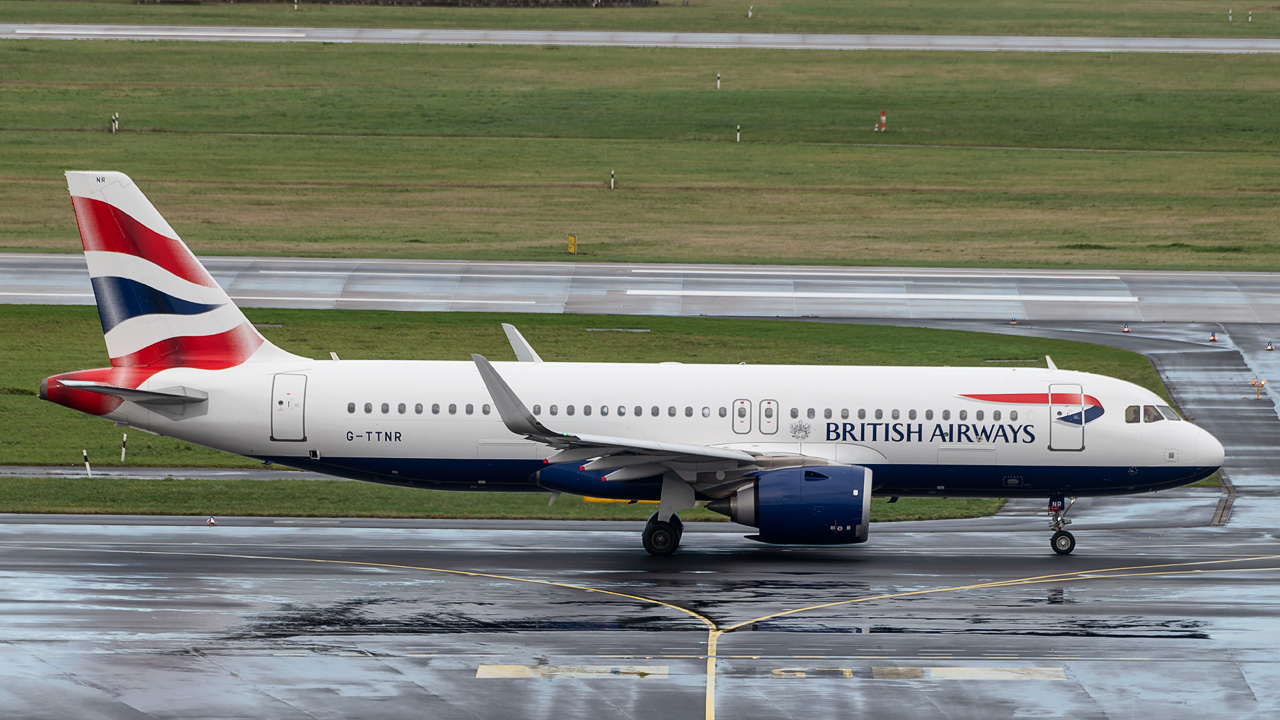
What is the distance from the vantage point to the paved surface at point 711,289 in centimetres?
5791

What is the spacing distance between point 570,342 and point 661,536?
20.6 m

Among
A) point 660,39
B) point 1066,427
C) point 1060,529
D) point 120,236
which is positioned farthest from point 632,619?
point 660,39

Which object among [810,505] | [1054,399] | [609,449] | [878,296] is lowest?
[810,505]

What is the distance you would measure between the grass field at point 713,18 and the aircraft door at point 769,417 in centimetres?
9173

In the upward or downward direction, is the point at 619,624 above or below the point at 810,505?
below

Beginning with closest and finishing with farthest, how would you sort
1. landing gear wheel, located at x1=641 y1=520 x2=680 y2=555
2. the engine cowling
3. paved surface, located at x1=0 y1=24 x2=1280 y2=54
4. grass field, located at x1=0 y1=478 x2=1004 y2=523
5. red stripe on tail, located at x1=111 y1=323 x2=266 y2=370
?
the engine cowling → landing gear wheel, located at x1=641 y1=520 x2=680 y2=555 → red stripe on tail, located at x1=111 y1=323 x2=266 y2=370 → grass field, located at x1=0 y1=478 x2=1004 y2=523 → paved surface, located at x1=0 y1=24 x2=1280 y2=54

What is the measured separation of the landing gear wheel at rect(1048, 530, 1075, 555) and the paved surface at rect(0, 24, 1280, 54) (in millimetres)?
85036

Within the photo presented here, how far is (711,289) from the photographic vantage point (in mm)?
61812

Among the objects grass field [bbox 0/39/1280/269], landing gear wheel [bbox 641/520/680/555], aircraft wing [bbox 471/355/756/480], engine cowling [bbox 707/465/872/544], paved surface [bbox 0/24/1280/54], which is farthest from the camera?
paved surface [bbox 0/24/1280/54]

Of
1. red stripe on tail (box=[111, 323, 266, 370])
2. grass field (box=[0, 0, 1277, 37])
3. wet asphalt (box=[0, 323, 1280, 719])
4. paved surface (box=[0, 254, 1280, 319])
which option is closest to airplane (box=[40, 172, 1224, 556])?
red stripe on tail (box=[111, 323, 266, 370])

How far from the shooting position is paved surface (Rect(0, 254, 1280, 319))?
57.9 m

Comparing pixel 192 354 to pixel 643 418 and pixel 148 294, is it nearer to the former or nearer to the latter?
pixel 148 294

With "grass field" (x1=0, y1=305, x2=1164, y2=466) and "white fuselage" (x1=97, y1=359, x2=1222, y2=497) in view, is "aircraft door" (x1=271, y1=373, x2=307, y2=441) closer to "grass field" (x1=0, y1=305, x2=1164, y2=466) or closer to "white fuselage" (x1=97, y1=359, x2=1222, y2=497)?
"white fuselage" (x1=97, y1=359, x2=1222, y2=497)

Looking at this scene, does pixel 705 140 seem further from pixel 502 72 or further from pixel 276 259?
pixel 276 259
